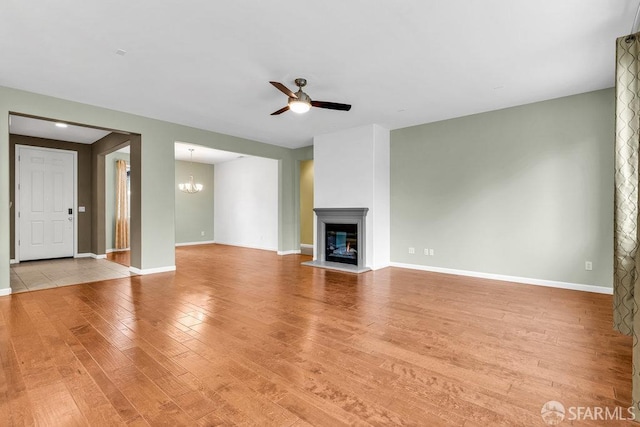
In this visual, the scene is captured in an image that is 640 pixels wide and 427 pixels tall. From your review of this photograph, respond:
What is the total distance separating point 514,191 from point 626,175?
6.86 feet

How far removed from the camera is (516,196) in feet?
15.5

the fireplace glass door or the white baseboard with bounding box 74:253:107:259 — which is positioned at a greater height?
the fireplace glass door

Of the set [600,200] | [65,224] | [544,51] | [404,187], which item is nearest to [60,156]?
[65,224]

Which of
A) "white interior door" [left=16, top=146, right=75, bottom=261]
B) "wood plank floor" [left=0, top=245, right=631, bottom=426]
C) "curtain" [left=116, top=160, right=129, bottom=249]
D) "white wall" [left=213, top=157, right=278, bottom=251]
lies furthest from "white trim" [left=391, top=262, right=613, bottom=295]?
"white interior door" [left=16, top=146, right=75, bottom=261]

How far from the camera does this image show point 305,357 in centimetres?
232

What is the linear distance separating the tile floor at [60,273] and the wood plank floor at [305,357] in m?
0.67

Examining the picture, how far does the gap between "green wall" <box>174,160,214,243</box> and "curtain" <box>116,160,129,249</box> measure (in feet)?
5.03

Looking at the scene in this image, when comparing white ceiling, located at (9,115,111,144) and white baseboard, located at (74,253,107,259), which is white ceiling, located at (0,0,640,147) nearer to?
white ceiling, located at (9,115,111,144)

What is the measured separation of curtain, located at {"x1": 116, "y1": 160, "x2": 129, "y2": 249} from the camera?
8172 millimetres

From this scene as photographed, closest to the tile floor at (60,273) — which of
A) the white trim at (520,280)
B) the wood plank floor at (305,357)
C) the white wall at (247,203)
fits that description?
the wood plank floor at (305,357)

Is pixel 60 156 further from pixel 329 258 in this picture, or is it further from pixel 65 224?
pixel 329 258

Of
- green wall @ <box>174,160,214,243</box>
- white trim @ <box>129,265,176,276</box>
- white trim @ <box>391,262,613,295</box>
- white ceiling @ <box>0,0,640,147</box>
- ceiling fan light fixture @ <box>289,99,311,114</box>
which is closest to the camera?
white ceiling @ <box>0,0,640,147</box>

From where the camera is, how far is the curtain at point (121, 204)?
8.17 meters

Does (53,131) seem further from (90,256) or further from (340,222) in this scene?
(340,222)
